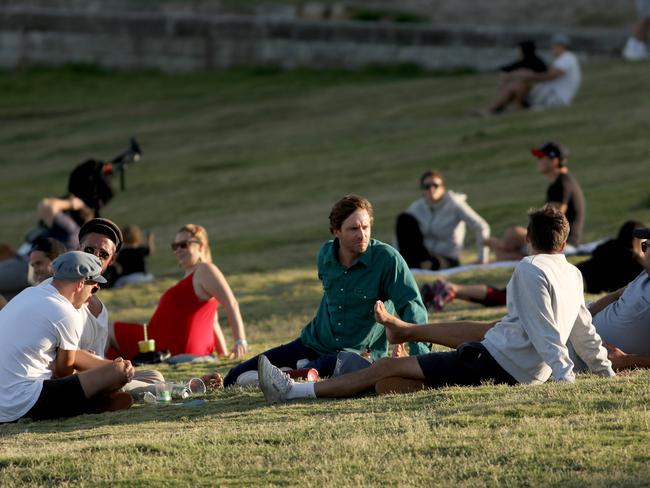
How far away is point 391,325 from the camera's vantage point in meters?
9.28

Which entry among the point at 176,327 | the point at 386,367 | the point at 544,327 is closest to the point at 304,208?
the point at 176,327

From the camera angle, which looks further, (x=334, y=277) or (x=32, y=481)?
(x=334, y=277)

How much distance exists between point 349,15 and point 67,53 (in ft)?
23.7

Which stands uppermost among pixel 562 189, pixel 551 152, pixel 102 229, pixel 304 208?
pixel 102 229

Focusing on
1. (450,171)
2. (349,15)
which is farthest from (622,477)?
(349,15)

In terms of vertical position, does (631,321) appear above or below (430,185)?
below

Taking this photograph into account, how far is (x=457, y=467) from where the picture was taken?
727 cm

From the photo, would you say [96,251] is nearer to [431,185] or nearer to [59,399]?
[59,399]

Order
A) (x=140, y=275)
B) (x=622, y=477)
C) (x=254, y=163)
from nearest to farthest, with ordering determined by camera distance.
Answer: (x=622, y=477)
(x=140, y=275)
(x=254, y=163)

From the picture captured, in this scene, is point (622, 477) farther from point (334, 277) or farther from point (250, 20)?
point (250, 20)

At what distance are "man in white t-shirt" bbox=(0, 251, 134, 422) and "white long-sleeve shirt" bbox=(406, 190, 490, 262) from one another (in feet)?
25.6

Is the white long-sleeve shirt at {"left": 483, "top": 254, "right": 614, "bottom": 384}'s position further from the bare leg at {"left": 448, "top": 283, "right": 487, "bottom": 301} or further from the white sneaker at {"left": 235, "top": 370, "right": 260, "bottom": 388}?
the bare leg at {"left": 448, "top": 283, "right": 487, "bottom": 301}

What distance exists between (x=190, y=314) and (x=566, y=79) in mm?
16085

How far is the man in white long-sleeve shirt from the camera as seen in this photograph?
28.1ft
